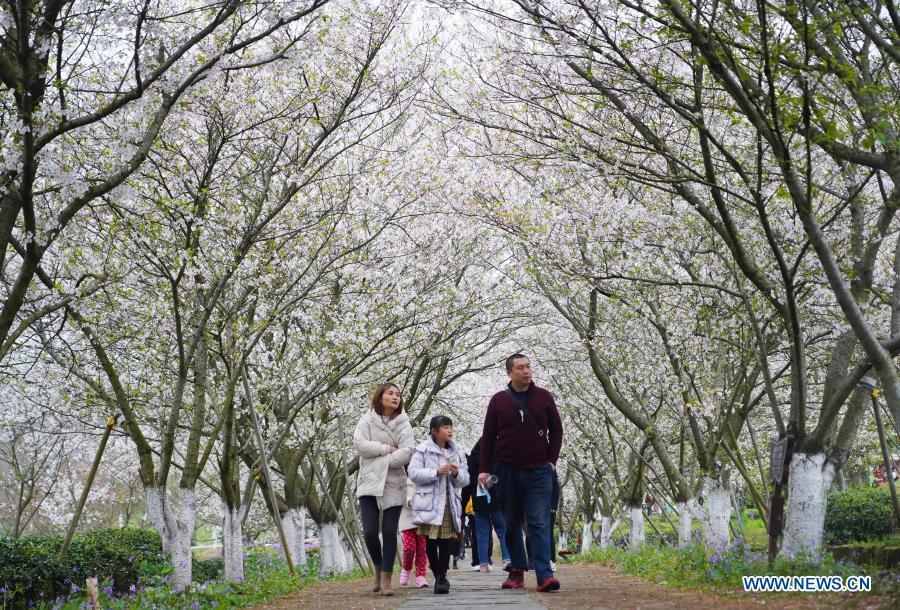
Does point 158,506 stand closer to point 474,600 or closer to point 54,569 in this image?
point 54,569

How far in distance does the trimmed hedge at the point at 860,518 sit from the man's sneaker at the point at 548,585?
13.3 metres

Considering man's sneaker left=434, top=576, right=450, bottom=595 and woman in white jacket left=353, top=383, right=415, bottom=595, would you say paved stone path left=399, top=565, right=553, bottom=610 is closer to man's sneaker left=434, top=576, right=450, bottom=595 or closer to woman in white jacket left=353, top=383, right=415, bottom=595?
man's sneaker left=434, top=576, right=450, bottom=595

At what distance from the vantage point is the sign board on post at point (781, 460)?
669cm

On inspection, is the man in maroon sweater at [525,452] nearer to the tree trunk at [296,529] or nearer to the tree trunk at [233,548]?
the tree trunk at [233,548]

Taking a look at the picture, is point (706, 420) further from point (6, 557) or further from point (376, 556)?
point (6, 557)

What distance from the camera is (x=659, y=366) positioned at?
12914mm

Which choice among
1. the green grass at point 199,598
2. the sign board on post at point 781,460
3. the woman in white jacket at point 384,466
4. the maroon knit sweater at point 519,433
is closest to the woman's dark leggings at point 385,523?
the woman in white jacket at point 384,466

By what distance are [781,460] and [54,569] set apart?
8493mm

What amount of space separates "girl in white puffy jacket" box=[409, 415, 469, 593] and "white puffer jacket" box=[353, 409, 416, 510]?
0.48 ft

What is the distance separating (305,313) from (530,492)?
838 centimetres

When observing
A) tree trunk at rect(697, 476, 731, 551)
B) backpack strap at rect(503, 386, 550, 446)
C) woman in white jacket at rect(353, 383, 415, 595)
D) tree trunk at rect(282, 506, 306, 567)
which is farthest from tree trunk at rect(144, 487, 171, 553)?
tree trunk at rect(282, 506, 306, 567)

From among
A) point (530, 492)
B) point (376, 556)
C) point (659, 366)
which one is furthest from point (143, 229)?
point (659, 366)

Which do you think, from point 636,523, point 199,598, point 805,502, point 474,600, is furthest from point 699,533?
point 199,598

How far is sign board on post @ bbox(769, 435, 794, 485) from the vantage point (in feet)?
22.0
